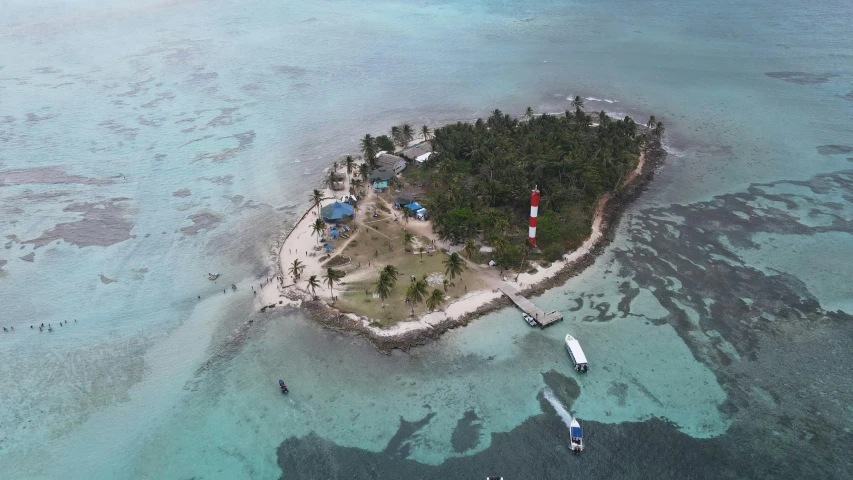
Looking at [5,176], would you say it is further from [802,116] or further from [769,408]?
[802,116]

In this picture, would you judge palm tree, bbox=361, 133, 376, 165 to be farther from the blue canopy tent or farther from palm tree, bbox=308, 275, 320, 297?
palm tree, bbox=308, 275, 320, 297

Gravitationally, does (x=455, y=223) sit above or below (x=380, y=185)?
above

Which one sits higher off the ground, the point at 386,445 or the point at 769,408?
the point at 769,408

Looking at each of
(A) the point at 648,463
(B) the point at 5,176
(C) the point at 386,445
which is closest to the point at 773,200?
(A) the point at 648,463

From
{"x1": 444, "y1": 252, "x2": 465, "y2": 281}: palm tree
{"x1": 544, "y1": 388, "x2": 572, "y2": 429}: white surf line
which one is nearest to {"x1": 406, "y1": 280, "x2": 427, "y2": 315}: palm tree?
{"x1": 444, "y1": 252, "x2": 465, "y2": 281}: palm tree

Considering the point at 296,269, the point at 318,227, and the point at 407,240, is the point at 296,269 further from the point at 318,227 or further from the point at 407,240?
the point at 407,240

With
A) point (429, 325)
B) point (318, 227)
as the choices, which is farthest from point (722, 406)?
point (318, 227)

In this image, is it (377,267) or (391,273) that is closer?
(391,273)

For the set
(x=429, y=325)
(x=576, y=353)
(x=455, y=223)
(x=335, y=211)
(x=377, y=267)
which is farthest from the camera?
(x=335, y=211)
